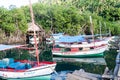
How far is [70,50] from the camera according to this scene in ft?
127

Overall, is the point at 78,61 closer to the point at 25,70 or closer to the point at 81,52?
the point at 81,52

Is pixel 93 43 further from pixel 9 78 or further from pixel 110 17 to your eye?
pixel 110 17

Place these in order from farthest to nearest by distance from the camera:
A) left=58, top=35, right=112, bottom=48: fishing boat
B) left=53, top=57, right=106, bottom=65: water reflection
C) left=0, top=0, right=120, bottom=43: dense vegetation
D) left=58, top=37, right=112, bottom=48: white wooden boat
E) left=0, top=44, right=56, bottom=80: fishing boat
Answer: left=0, top=0, right=120, bottom=43: dense vegetation, left=58, top=35, right=112, bottom=48: fishing boat, left=58, top=37, right=112, bottom=48: white wooden boat, left=53, top=57, right=106, bottom=65: water reflection, left=0, top=44, right=56, bottom=80: fishing boat

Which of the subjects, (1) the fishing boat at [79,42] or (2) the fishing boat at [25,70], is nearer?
(2) the fishing boat at [25,70]

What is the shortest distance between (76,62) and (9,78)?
10.4 meters

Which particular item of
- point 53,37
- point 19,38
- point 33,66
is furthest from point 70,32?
point 33,66

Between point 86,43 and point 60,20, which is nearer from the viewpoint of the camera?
point 86,43

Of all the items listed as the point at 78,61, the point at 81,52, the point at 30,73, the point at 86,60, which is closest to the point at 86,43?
the point at 81,52

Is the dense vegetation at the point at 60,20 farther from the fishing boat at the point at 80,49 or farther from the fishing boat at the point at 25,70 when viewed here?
the fishing boat at the point at 25,70

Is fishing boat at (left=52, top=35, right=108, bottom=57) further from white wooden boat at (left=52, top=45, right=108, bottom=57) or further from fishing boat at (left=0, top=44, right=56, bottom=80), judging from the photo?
fishing boat at (left=0, top=44, right=56, bottom=80)

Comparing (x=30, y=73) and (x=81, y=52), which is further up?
(x=81, y=52)

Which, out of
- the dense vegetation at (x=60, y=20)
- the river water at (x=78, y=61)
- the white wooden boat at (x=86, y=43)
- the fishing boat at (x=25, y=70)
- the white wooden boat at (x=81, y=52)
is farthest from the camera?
the dense vegetation at (x=60, y=20)

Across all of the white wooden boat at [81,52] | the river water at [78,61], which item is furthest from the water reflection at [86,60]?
the white wooden boat at [81,52]

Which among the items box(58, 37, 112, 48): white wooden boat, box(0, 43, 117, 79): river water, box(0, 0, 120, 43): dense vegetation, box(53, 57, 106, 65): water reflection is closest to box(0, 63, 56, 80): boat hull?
box(0, 43, 117, 79): river water
